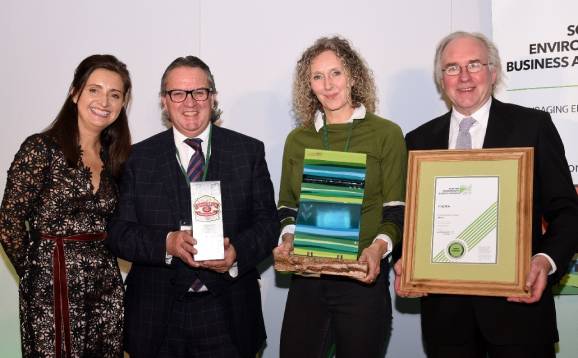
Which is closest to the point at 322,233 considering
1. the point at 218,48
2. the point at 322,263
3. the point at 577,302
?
the point at 322,263

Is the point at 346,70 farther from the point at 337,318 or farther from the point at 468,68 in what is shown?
the point at 337,318

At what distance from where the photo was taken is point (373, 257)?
2.43m

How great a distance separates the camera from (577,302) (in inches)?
143

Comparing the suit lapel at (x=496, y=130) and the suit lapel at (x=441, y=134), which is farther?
the suit lapel at (x=441, y=134)

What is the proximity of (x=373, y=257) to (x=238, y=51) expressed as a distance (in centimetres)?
193

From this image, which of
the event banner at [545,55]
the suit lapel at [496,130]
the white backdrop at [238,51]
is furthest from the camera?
the white backdrop at [238,51]

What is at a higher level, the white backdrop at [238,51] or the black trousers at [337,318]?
the white backdrop at [238,51]

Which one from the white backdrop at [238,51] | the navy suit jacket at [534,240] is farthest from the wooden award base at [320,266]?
the white backdrop at [238,51]

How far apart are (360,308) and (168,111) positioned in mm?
1296

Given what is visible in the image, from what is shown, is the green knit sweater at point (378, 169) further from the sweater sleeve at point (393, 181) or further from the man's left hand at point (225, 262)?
the man's left hand at point (225, 262)

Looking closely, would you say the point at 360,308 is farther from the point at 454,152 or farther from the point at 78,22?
the point at 78,22

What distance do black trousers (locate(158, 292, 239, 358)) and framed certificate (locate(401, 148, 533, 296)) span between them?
856 mm

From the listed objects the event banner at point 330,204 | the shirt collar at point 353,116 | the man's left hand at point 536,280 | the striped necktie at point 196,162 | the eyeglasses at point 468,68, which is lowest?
the man's left hand at point 536,280

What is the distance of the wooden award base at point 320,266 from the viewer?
2.38m
